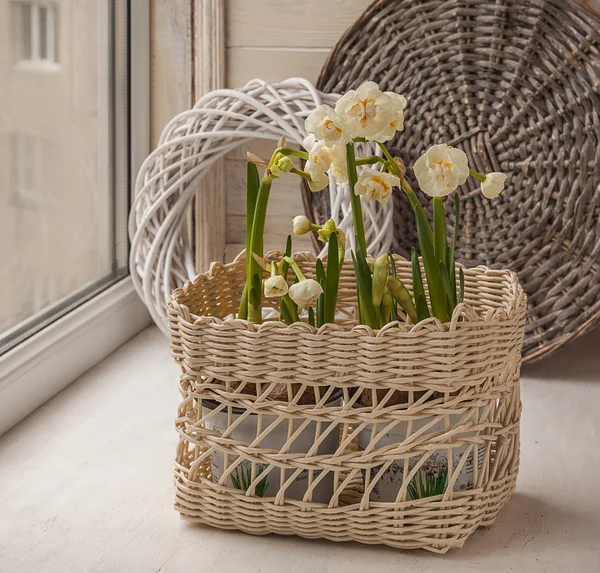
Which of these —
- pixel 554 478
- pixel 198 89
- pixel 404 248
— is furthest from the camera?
pixel 198 89

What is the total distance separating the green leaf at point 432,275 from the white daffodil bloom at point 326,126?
123 mm

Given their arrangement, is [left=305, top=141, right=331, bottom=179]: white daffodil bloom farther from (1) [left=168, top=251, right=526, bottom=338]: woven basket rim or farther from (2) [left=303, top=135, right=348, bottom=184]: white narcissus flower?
(1) [left=168, top=251, right=526, bottom=338]: woven basket rim

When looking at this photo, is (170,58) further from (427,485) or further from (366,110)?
(427,485)

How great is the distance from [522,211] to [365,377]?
73 centimetres

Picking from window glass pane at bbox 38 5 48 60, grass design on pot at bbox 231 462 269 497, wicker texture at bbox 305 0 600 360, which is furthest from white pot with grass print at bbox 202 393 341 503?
window glass pane at bbox 38 5 48 60

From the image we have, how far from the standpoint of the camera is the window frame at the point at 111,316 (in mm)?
1332

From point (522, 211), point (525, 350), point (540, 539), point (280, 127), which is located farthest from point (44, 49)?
point (540, 539)

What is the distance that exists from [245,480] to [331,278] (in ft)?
0.78

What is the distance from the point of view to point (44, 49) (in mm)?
1440

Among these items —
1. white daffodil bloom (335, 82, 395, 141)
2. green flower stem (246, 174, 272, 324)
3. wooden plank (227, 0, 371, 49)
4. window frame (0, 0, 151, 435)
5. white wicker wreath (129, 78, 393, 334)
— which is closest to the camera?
white daffodil bloom (335, 82, 395, 141)

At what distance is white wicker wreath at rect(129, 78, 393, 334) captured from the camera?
4.78 feet

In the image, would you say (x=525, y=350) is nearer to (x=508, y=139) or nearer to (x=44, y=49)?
(x=508, y=139)

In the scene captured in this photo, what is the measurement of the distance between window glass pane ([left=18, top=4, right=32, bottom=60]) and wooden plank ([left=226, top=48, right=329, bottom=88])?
1.45 feet

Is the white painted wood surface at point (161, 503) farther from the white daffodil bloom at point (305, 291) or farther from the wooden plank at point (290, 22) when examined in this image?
the wooden plank at point (290, 22)
